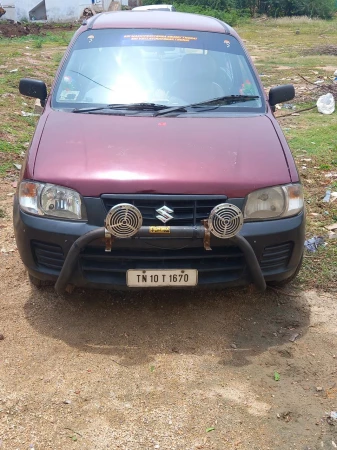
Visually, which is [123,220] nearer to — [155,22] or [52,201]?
[52,201]

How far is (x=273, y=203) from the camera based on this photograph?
331 cm

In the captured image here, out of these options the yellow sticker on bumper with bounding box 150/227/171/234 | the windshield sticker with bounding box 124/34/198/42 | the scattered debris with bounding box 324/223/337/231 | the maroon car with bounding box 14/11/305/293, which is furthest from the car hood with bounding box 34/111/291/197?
the scattered debris with bounding box 324/223/337/231

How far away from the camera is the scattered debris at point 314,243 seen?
181 inches

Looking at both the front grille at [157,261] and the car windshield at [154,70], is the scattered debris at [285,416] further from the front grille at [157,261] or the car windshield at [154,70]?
the car windshield at [154,70]

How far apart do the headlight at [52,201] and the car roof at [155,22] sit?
208 centimetres

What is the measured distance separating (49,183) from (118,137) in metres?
0.59

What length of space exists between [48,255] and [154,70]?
73.8 inches

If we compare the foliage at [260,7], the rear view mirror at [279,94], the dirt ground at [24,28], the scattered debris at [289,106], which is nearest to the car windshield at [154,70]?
the rear view mirror at [279,94]

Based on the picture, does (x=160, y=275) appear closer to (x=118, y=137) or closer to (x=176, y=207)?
(x=176, y=207)

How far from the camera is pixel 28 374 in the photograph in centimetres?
304

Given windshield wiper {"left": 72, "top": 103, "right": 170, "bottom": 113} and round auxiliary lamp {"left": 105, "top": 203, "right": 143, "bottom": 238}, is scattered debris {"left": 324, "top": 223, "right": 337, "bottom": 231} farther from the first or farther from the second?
round auxiliary lamp {"left": 105, "top": 203, "right": 143, "bottom": 238}

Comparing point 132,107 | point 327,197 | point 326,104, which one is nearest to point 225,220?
point 132,107

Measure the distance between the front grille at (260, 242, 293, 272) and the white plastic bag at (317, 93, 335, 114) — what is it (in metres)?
6.90

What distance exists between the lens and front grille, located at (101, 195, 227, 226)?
3121mm
